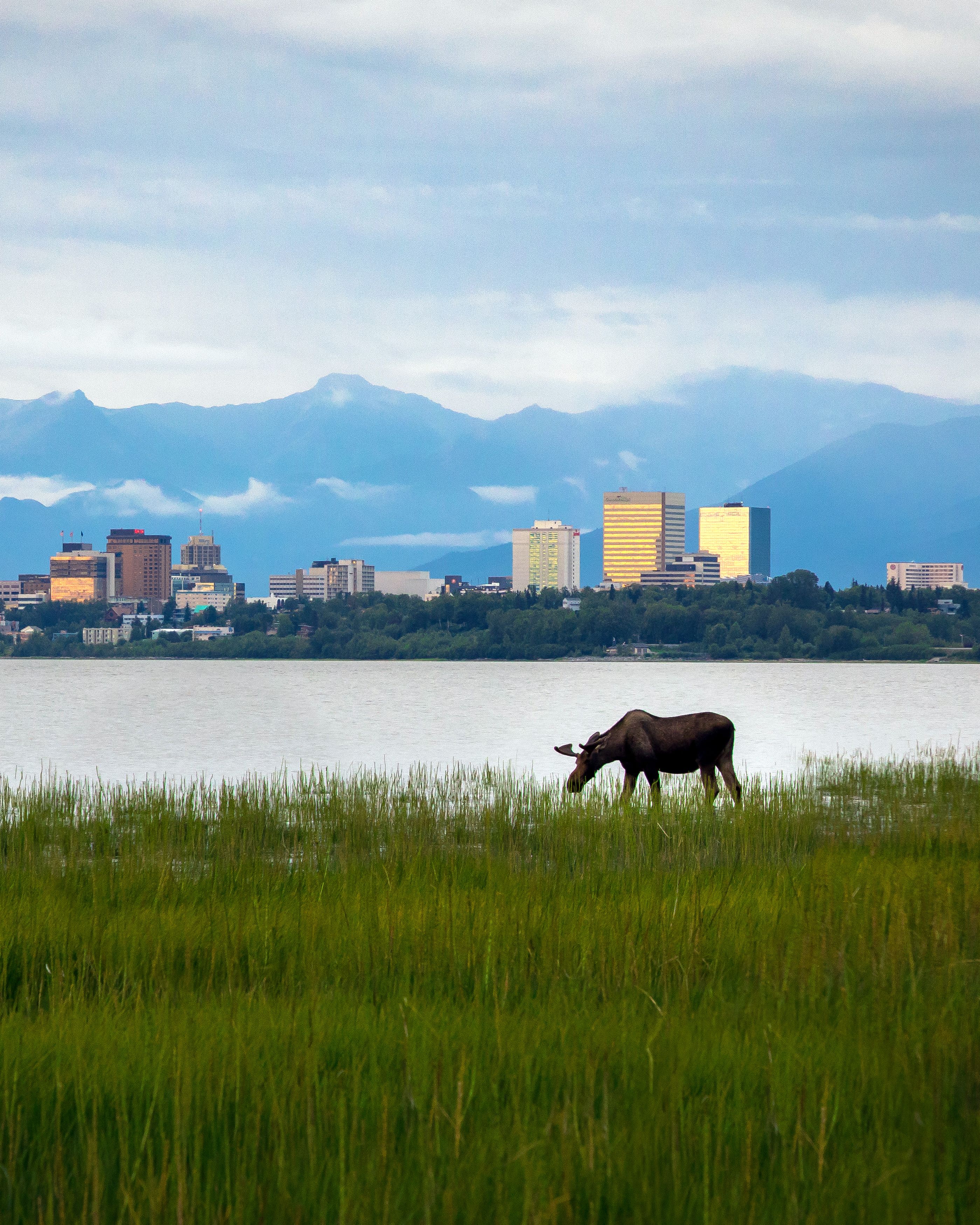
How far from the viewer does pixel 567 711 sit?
2564 inches

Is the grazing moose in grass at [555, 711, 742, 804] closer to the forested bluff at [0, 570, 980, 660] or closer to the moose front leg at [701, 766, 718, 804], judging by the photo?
the moose front leg at [701, 766, 718, 804]

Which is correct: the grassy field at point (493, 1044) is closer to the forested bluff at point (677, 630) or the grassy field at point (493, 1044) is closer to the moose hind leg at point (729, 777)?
the moose hind leg at point (729, 777)

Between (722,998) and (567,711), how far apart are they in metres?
59.1

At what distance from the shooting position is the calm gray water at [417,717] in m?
37.5

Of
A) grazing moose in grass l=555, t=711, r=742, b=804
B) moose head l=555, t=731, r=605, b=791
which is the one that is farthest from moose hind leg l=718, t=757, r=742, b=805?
moose head l=555, t=731, r=605, b=791

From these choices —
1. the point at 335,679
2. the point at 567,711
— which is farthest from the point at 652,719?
the point at 335,679

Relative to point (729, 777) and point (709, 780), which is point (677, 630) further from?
point (709, 780)

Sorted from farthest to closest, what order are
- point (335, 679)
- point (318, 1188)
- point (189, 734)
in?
point (335, 679) < point (189, 734) < point (318, 1188)

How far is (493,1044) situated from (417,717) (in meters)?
58.1

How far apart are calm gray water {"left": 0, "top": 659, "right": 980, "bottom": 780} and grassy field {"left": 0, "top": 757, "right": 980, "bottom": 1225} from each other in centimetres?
1070

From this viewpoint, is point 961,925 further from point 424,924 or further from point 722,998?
point 424,924

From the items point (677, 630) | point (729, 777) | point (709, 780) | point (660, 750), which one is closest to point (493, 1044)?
point (660, 750)

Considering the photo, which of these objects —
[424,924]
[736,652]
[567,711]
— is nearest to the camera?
[424,924]

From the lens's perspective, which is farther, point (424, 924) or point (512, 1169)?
point (424, 924)
